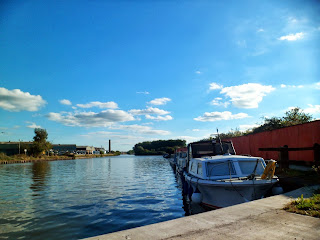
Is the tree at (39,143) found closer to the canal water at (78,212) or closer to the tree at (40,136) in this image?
the tree at (40,136)

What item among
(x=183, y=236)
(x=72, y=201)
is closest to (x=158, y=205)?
(x=72, y=201)

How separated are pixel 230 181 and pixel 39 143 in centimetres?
8658

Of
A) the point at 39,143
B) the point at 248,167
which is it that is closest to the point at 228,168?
the point at 248,167

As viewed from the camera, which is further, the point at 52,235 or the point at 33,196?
the point at 33,196

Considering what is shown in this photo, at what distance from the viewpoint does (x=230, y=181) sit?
9492 millimetres

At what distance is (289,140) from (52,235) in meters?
18.3

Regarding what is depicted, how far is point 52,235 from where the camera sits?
8570 mm

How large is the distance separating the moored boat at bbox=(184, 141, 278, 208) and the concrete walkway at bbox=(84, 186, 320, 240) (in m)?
3.36

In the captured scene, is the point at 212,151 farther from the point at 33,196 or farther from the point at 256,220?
the point at 33,196

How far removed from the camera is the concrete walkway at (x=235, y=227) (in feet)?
14.3

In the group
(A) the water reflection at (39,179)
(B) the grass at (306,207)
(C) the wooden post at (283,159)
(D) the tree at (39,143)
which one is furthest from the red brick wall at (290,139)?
(D) the tree at (39,143)

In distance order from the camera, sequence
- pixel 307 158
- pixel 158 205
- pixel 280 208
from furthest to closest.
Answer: pixel 307 158 → pixel 158 205 → pixel 280 208

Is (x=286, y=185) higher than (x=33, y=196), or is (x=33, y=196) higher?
(x=286, y=185)

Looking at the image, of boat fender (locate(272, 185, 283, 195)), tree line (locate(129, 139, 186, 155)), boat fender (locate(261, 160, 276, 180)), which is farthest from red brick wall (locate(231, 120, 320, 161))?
tree line (locate(129, 139, 186, 155))
